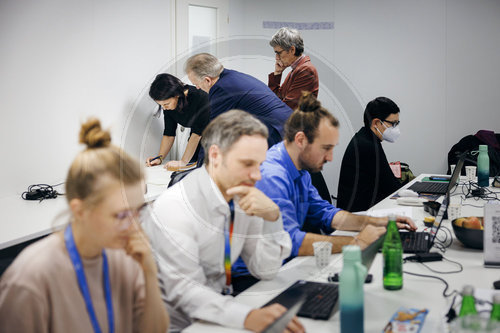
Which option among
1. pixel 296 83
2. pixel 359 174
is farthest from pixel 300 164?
pixel 296 83

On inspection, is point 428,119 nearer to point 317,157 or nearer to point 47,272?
point 317,157

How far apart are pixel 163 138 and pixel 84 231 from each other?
0.36 meters

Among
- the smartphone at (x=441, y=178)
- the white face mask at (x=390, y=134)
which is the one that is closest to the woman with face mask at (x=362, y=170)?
the white face mask at (x=390, y=134)

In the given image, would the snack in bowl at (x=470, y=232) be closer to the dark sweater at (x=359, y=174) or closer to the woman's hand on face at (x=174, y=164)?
the dark sweater at (x=359, y=174)

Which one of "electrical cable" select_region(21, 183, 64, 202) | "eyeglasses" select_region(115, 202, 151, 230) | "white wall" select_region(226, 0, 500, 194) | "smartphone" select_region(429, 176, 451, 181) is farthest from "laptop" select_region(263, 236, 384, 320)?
"white wall" select_region(226, 0, 500, 194)

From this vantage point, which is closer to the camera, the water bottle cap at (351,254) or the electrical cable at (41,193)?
the water bottle cap at (351,254)

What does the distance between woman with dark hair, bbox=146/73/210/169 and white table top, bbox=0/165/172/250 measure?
148 millimetres

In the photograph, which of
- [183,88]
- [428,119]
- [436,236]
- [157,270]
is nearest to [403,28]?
[428,119]

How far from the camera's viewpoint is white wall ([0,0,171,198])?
1.83 metres

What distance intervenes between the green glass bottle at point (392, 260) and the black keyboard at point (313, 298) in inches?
6.1

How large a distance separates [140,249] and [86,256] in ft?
0.38

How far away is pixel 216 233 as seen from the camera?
1243 millimetres

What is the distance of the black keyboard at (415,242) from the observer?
5.30 feet

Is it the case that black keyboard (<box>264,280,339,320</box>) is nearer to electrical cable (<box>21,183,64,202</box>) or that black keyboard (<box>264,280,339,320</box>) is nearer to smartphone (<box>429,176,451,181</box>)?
electrical cable (<box>21,183,64,202</box>)
